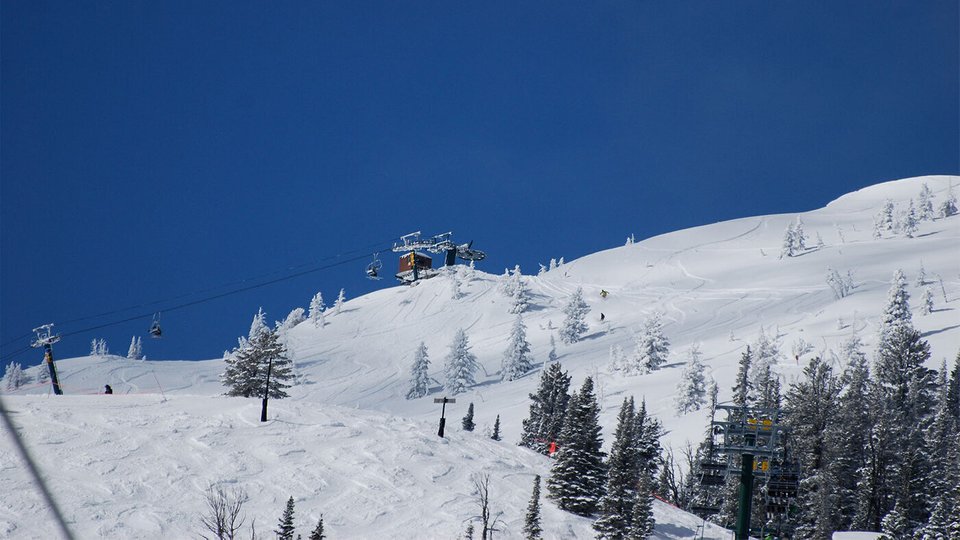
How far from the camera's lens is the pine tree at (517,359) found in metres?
131

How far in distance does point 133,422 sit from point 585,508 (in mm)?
27247

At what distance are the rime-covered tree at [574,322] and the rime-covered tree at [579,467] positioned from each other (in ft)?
344

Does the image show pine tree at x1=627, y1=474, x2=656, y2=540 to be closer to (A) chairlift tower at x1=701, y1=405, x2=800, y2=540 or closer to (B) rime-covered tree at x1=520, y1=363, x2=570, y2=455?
(A) chairlift tower at x1=701, y1=405, x2=800, y2=540

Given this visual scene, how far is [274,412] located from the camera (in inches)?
2138

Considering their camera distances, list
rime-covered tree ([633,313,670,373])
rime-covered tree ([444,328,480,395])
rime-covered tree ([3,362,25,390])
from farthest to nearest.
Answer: rime-covered tree ([3,362,25,390]) < rime-covered tree ([444,328,480,395]) < rime-covered tree ([633,313,670,373])

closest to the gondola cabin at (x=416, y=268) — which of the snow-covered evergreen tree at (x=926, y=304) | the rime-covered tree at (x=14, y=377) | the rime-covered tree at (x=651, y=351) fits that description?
the rime-covered tree at (x=651, y=351)

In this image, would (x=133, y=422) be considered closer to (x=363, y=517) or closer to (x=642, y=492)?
(x=363, y=517)

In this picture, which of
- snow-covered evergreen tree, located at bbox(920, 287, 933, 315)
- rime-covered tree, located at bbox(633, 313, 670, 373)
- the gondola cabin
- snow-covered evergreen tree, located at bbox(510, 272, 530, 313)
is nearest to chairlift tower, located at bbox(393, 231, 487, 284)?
the gondola cabin

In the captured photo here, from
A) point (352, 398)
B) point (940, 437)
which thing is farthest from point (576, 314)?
point (940, 437)

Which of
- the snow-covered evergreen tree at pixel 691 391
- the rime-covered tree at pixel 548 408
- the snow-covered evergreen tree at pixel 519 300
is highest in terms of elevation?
the snow-covered evergreen tree at pixel 519 300

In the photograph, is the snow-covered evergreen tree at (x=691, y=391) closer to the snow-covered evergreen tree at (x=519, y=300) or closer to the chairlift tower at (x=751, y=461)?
the chairlift tower at (x=751, y=461)

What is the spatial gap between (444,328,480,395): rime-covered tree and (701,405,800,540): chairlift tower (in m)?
86.8

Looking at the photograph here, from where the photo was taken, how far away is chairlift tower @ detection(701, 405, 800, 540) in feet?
110

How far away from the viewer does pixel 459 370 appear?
12838 centimetres
